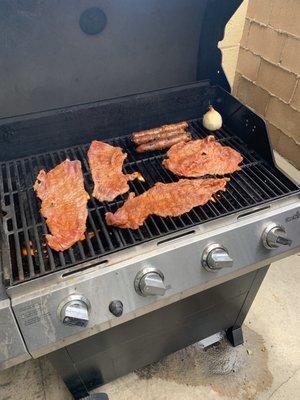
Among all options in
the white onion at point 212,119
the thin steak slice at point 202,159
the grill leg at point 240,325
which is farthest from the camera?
the grill leg at point 240,325

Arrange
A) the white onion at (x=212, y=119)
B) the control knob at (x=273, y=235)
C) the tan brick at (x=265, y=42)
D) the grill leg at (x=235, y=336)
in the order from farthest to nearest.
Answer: the tan brick at (x=265, y=42)
the grill leg at (x=235, y=336)
the white onion at (x=212, y=119)
the control knob at (x=273, y=235)

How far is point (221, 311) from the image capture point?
1.97 m

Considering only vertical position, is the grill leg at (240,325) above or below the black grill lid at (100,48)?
below

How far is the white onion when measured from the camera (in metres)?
1.87

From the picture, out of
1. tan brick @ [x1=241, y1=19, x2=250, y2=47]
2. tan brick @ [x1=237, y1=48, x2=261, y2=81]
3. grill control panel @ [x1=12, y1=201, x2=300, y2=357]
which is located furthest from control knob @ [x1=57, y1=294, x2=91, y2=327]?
tan brick @ [x1=241, y1=19, x2=250, y2=47]

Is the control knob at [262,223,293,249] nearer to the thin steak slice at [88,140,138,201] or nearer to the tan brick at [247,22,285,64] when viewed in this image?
the thin steak slice at [88,140,138,201]

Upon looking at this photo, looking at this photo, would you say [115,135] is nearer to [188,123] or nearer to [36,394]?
[188,123]

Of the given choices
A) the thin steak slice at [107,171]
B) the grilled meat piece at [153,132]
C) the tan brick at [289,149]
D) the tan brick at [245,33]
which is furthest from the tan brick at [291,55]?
the thin steak slice at [107,171]

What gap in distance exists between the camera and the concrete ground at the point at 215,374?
208 centimetres

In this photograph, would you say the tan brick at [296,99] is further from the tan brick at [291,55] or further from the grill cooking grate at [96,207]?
the grill cooking grate at [96,207]

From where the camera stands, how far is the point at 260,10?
2678 mm

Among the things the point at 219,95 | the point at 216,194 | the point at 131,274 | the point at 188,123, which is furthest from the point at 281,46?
the point at 131,274

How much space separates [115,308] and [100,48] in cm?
131

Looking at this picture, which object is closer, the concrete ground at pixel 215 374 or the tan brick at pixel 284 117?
the concrete ground at pixel 215 374
